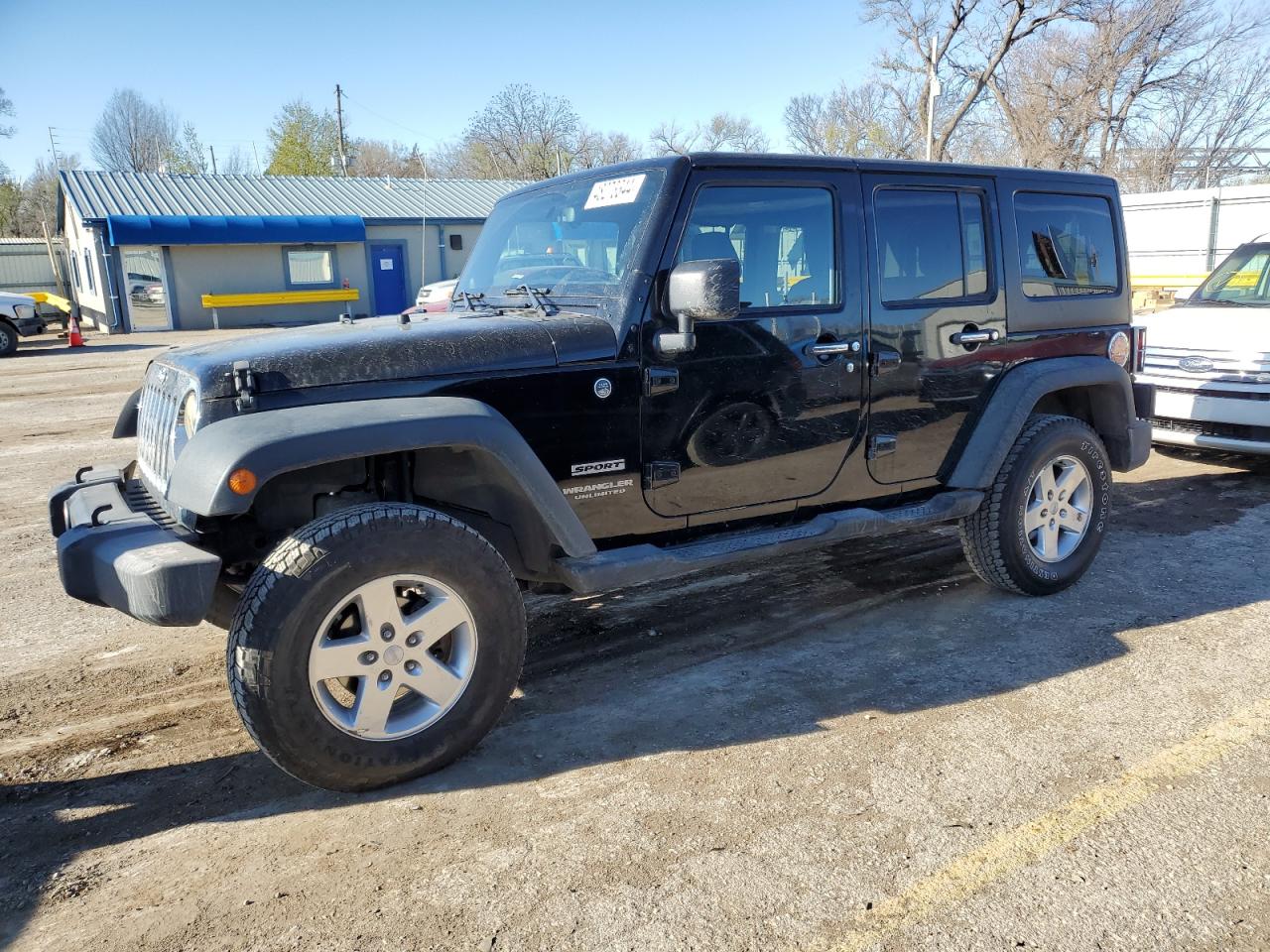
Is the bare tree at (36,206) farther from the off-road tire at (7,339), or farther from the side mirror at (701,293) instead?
the side mirror at (701,293)

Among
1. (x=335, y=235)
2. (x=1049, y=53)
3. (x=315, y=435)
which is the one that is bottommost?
(x=315, y=435)

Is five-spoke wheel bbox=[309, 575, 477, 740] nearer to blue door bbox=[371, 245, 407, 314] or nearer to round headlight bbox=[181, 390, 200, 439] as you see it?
round headlight bbox=[181, 390, 200, 439]

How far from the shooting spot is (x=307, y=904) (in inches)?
101

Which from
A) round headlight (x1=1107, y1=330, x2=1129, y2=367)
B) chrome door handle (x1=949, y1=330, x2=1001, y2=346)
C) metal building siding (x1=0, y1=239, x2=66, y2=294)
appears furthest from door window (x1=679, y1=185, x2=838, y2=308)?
metal building siding (x1=0, y1=239, x2=66, y2=294)

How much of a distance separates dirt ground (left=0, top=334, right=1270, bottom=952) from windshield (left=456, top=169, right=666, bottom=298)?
1664mm

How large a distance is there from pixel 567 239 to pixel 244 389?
1561mm

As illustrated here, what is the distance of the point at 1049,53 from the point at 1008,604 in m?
32.2

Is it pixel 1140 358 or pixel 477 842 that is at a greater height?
pixel 1140 358

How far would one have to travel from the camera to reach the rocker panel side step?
11.4 feet

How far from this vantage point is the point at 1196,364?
24.4 feet

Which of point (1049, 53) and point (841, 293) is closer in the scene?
point (841, 293)

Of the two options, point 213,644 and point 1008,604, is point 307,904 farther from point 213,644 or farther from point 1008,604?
point 1008,604

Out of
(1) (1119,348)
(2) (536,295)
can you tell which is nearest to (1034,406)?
(1) (1119,348)

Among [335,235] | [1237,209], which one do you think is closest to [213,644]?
[1237,209]
